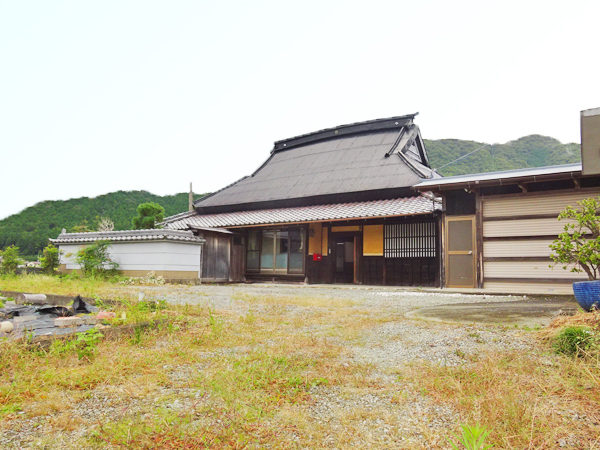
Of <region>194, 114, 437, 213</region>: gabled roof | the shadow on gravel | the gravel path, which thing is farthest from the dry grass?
<region>194, 114, 437, 213</region>: gabled roof

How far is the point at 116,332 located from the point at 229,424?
6.74ft

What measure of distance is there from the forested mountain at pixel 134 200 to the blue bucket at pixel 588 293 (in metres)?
14.7

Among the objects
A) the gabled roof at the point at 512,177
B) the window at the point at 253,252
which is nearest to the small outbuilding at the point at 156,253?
the window at the point at 253,252

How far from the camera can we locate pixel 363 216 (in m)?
10.8

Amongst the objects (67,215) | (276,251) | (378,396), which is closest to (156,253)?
(276,251)

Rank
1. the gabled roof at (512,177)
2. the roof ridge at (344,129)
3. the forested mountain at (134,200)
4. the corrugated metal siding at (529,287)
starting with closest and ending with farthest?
the gabled roof at (512,177) < the corrugated metal siding at (529,287) < the roof ridge at (344,129) < the forested mountain at (134,200)

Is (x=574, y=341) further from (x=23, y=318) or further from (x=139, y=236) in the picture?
(x=139, y=236)

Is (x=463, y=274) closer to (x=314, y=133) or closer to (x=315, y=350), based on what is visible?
(x=315, y=350)

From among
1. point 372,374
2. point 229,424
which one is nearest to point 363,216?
point 372,374

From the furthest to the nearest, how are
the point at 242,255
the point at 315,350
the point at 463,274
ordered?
the point at 242,255 < the point at 463,274 < the point at 315,350

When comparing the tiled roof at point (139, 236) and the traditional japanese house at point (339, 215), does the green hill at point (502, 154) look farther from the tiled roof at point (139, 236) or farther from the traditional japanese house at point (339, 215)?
the tiled roof at point (139, 236)

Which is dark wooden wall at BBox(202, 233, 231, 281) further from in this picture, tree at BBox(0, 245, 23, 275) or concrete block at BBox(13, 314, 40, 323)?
concrete block at BBox(13, 314, 40, 323)

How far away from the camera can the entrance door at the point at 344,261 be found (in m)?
13.2

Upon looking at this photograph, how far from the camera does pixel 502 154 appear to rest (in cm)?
3372
